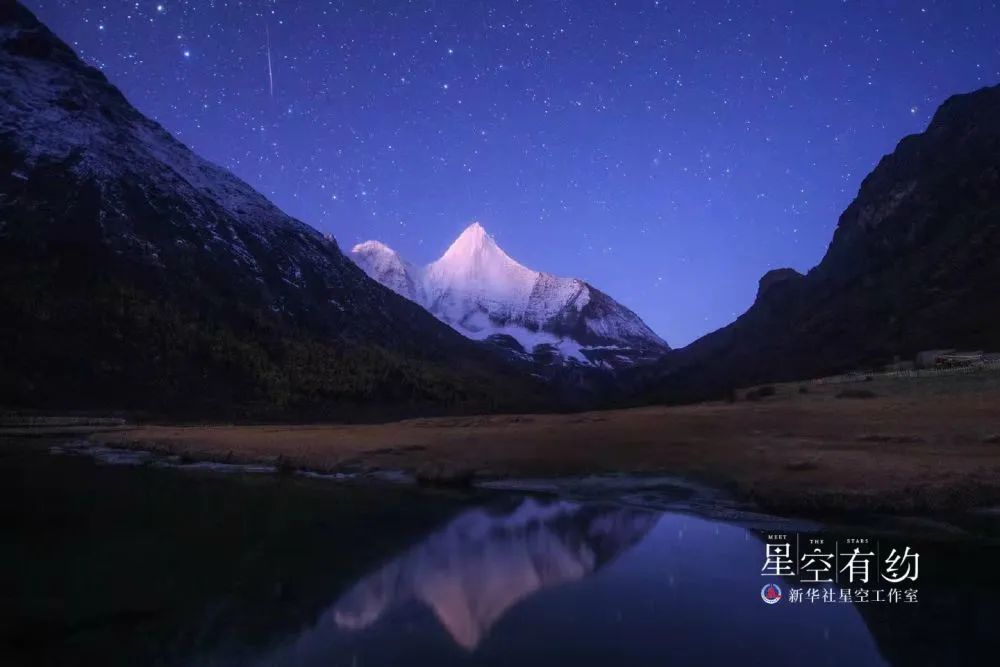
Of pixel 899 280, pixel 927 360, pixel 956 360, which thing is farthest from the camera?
pixel 899 280

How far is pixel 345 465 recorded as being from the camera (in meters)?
40.6

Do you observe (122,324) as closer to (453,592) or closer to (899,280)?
(453,592)

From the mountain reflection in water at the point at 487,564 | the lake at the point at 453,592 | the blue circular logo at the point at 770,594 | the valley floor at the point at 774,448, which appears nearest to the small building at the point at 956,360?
the valley floor at the point at 774,448

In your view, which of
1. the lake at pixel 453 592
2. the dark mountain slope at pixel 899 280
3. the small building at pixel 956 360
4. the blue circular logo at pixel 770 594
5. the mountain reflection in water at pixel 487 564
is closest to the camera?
the lake at pixel 453 592

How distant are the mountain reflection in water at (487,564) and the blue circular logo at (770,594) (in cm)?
474

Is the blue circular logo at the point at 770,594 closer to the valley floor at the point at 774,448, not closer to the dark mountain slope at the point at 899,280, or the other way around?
the valley floor at the point at 774,448

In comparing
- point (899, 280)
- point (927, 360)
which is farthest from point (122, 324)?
point (899, 280)

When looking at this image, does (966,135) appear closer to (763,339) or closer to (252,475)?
(763,339)

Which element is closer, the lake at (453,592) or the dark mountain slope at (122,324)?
the lake at (453,592)

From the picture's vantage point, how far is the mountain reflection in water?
14656 mm

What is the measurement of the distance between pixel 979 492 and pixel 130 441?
6799cm

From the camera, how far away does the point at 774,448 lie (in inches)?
Answer: 1308

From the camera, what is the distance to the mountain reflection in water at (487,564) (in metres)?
14.7

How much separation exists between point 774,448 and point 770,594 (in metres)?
19.4
